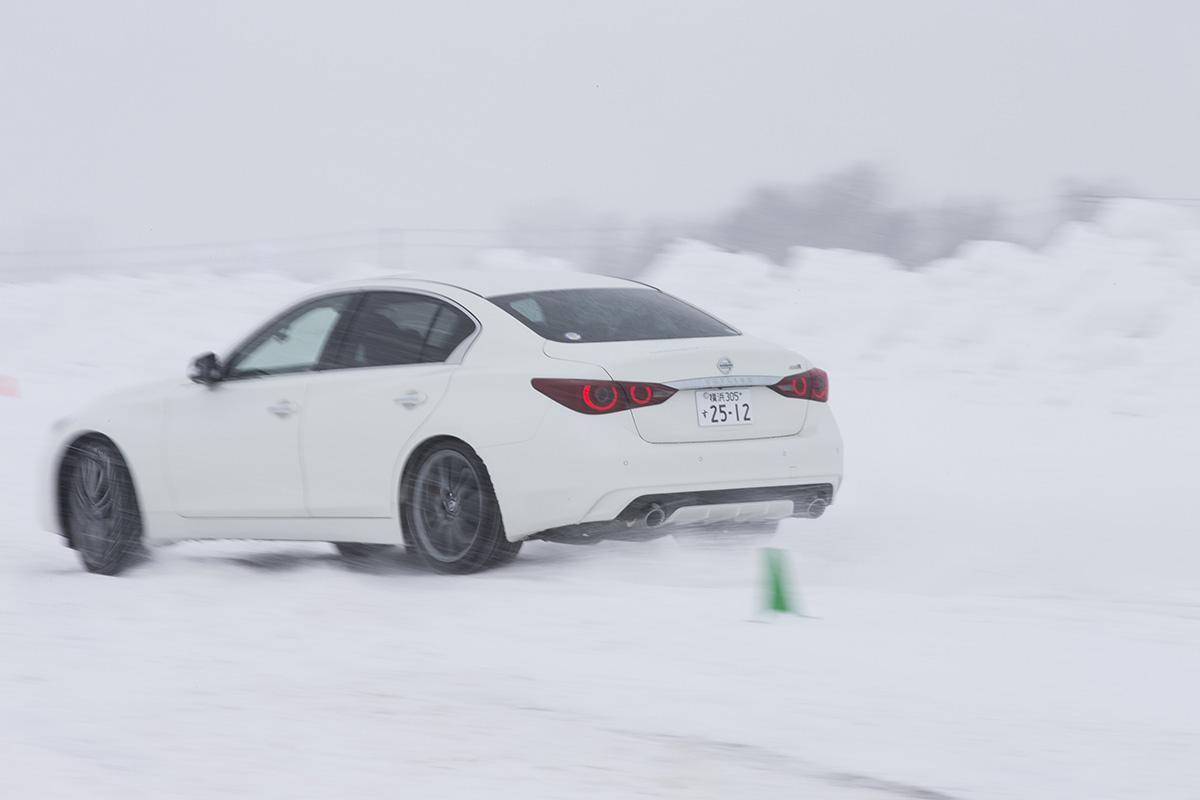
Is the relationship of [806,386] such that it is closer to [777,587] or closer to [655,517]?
[655,517]

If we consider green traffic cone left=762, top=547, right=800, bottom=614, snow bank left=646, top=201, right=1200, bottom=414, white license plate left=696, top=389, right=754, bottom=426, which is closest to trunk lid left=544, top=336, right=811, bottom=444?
white license plate left=696, top=389, right=754, bottom=426

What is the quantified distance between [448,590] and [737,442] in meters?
1.34

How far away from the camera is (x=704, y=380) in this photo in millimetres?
7152

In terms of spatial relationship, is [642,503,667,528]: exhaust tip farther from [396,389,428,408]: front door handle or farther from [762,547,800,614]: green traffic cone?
[396,389,428,408]: front door handle

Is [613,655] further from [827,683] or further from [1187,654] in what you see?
[1187,654]

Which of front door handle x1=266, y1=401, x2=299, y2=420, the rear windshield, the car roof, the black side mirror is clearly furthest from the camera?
the black side mirror

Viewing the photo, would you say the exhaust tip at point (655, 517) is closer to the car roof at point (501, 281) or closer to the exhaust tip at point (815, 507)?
the exhaust tip at point (815, 507)

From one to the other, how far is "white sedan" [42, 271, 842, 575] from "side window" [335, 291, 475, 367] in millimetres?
10

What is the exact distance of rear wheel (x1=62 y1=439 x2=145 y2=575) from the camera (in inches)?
336

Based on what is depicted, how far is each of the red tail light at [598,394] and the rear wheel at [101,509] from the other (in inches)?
104

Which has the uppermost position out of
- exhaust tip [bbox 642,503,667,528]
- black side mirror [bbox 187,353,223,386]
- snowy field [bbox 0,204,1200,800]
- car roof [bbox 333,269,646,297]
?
car roof [bbox 333,269,646,297]

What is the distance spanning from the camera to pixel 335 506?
25.3ft

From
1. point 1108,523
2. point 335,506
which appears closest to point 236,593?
point 335,506

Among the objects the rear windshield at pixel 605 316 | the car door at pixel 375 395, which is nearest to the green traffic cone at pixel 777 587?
the rear windshield at pixel 605 316
